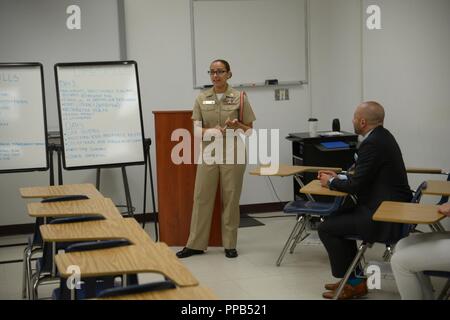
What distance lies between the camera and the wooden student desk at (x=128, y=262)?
2.56 meters

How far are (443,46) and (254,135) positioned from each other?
2393mm

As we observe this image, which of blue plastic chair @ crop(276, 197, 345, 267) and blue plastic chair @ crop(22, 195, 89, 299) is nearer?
blue plastic chair @ crop(22, 195, 89, 299)

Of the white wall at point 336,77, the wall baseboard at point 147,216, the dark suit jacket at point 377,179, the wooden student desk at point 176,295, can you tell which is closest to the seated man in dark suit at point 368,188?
the dark suit jacket at point 377,179

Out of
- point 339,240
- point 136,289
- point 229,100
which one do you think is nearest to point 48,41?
point 229,100

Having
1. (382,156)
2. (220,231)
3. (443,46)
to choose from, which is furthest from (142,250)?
(443,46)

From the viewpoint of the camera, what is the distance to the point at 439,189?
437cm

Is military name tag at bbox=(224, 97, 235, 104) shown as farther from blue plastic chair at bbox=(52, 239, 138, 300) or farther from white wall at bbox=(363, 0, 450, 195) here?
blue plastic chair at bbox=(52, 239, 138, 300)

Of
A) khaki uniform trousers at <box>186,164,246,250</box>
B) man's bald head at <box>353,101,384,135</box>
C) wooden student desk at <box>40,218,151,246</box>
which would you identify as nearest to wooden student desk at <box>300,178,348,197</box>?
man's bald head at <box>353,101,384,135</box>

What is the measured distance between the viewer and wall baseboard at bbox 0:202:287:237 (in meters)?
6.64

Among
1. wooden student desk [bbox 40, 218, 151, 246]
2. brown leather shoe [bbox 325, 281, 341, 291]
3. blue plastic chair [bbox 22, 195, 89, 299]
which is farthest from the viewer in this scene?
brown leather shoe [bbox 325, 281, 341, 291]

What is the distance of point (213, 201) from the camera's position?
5668 mm

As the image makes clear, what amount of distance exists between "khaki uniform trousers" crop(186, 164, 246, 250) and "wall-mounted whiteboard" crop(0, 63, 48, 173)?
4.55 feet

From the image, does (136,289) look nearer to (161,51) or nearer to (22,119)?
(22,119)

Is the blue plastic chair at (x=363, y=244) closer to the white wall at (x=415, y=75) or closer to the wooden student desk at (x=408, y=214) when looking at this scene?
the wooden student desk at (x=408, y=214)
